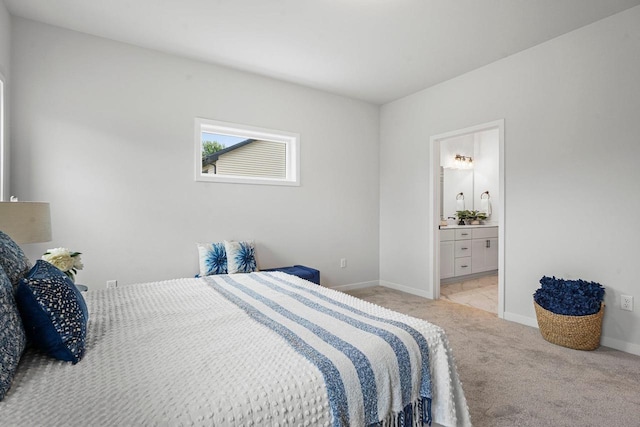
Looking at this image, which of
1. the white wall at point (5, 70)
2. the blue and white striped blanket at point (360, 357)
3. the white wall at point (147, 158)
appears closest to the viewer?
the blue and white striped blanket at point (360, 357)

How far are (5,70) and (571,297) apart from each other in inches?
194

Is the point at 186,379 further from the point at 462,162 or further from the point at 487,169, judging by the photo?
the point at 487,169

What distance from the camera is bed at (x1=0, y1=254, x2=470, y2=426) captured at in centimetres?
87

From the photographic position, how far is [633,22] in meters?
2.57

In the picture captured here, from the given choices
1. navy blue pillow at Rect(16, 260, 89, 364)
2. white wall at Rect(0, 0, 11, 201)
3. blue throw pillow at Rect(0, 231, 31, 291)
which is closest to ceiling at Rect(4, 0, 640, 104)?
white wall at Rect(0, 0, 11, 201)

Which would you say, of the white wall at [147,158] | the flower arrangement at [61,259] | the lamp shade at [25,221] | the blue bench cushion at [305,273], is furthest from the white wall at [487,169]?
the lamp shade at [25,221]

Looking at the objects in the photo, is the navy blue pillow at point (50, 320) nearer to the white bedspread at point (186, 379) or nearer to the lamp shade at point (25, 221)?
the white bedspread at point (186, 379)

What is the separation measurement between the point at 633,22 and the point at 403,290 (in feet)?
11.6

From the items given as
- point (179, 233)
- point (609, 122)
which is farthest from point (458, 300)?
point (179, 233)

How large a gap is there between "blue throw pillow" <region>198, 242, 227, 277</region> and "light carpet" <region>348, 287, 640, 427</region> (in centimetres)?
231

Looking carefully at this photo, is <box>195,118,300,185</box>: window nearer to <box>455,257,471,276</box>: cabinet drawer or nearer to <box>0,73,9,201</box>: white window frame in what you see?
<box>0,73,9,201</box>: white window frame

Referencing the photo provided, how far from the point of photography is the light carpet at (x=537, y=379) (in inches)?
69.8

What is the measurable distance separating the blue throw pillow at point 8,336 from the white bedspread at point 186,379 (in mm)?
47

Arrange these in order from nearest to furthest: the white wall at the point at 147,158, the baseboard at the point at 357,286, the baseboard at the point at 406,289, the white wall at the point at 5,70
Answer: the white wall at the point at 5,70
the white wall at the point at 147,158
the baseboard at the point at 406,289
the baseboard at the point at 357,286
